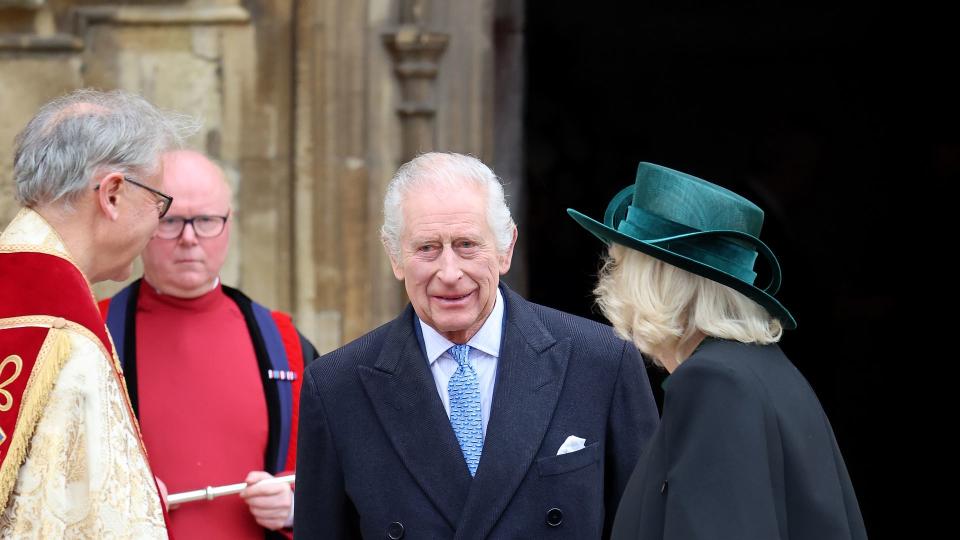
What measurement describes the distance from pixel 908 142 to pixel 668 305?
4.55m

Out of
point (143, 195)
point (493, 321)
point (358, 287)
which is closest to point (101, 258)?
point (143, 195)

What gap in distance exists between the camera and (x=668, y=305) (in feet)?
8.20

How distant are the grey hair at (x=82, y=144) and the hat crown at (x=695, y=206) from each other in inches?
41.3

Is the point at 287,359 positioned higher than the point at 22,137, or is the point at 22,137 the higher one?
the point at 22,137

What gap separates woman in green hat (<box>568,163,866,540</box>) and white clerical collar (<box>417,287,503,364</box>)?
505 mm

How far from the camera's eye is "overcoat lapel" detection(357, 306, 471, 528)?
9.77 ft

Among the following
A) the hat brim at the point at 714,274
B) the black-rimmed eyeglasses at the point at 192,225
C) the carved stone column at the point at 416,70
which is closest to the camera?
the hat brim at the point at 714,274

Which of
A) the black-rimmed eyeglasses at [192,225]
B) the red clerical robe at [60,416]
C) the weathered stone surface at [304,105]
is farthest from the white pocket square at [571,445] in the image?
the weathered stone surface at [304,105]

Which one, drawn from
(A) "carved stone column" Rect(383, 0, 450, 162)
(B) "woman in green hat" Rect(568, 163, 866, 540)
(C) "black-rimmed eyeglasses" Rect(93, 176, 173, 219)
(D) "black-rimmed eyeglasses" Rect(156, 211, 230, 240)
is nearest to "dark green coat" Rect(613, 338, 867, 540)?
(B) "woman in green hat" Rect(568, 163, 866, 540)

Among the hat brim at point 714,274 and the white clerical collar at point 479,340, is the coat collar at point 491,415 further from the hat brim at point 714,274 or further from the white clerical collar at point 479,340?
the hat brim at point 714,274

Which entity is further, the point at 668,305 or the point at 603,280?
the point at 603,280

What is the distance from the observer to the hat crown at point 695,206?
8.25 feet

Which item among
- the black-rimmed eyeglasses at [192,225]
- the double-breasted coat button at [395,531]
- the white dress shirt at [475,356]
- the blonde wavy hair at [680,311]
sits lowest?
the double-breasted coat button at [395,531]

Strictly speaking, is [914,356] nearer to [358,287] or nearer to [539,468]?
[358,287]
